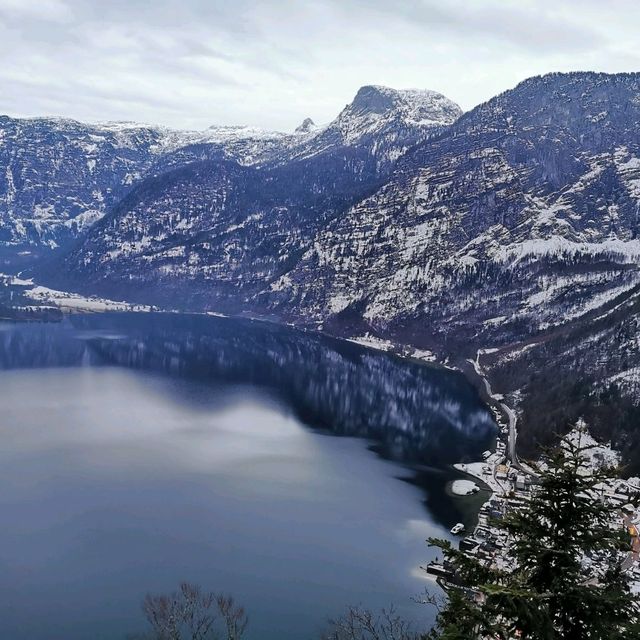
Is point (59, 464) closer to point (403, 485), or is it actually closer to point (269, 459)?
point (269, 459)

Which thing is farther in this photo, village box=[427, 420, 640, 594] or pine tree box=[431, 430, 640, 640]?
village box=[427, 420, 640, 594]

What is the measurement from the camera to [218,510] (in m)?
112

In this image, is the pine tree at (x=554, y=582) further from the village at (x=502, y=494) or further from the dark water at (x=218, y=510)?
the dark water at (x=218, y=510)

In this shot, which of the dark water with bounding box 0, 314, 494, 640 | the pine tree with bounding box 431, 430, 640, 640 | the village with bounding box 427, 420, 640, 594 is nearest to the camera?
the pine tree with bounding box 431, 430, 640, 640

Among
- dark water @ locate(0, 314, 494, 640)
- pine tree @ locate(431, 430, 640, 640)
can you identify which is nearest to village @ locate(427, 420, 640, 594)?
dark water @ locate(0, 314, 494, 640)

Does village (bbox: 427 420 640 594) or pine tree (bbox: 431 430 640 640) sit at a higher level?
pine tree (bbox: 431 430 640 640)

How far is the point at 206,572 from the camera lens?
294 feet

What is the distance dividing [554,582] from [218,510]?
323 feet

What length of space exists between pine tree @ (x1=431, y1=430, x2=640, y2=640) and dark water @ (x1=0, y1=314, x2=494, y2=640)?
204ft

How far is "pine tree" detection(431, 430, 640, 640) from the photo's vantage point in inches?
713

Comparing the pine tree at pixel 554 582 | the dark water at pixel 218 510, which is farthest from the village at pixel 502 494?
the pine tree at pixel 554 582

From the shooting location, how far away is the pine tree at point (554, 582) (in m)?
18.1

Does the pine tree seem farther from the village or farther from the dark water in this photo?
the dark water

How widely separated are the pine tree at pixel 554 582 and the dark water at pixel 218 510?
62.1 meters
